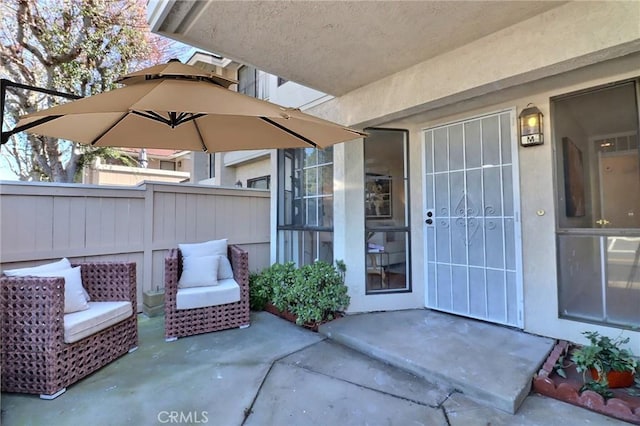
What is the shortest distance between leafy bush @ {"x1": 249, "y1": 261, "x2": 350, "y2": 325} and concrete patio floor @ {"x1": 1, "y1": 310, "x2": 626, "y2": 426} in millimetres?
A: 288

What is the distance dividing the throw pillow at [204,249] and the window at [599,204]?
12.6 feet

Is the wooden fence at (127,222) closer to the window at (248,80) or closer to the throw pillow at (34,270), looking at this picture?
the throw pillow at (34,270)

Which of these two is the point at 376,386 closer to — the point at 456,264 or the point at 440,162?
the point at 456,264

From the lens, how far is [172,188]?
449 centimetres

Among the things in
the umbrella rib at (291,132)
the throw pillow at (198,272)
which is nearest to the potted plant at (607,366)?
the umbrella rib at (291,132)

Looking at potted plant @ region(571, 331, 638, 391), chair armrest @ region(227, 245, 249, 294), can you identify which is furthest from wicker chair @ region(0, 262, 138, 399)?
potted plant @ region(571, 331, 638, 391)

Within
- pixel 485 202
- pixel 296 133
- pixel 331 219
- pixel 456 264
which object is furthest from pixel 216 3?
pixel 456 264

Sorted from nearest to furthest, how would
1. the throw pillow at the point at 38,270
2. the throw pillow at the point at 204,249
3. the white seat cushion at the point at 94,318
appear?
1. the white seat cushion at the point at 94,318
2. the throw pillow at the point at 38,270
3. the throw pillow at the point at 204,249

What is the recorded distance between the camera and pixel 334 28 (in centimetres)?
250

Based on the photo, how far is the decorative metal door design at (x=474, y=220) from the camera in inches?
131

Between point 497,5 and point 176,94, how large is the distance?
2279mm

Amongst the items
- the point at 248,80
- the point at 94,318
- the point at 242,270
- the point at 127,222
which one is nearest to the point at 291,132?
the point at 242,270

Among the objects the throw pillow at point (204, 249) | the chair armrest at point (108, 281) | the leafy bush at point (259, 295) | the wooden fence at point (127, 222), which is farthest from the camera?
the leafy bush at point (259, 295)

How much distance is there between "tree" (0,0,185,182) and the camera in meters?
5.93
